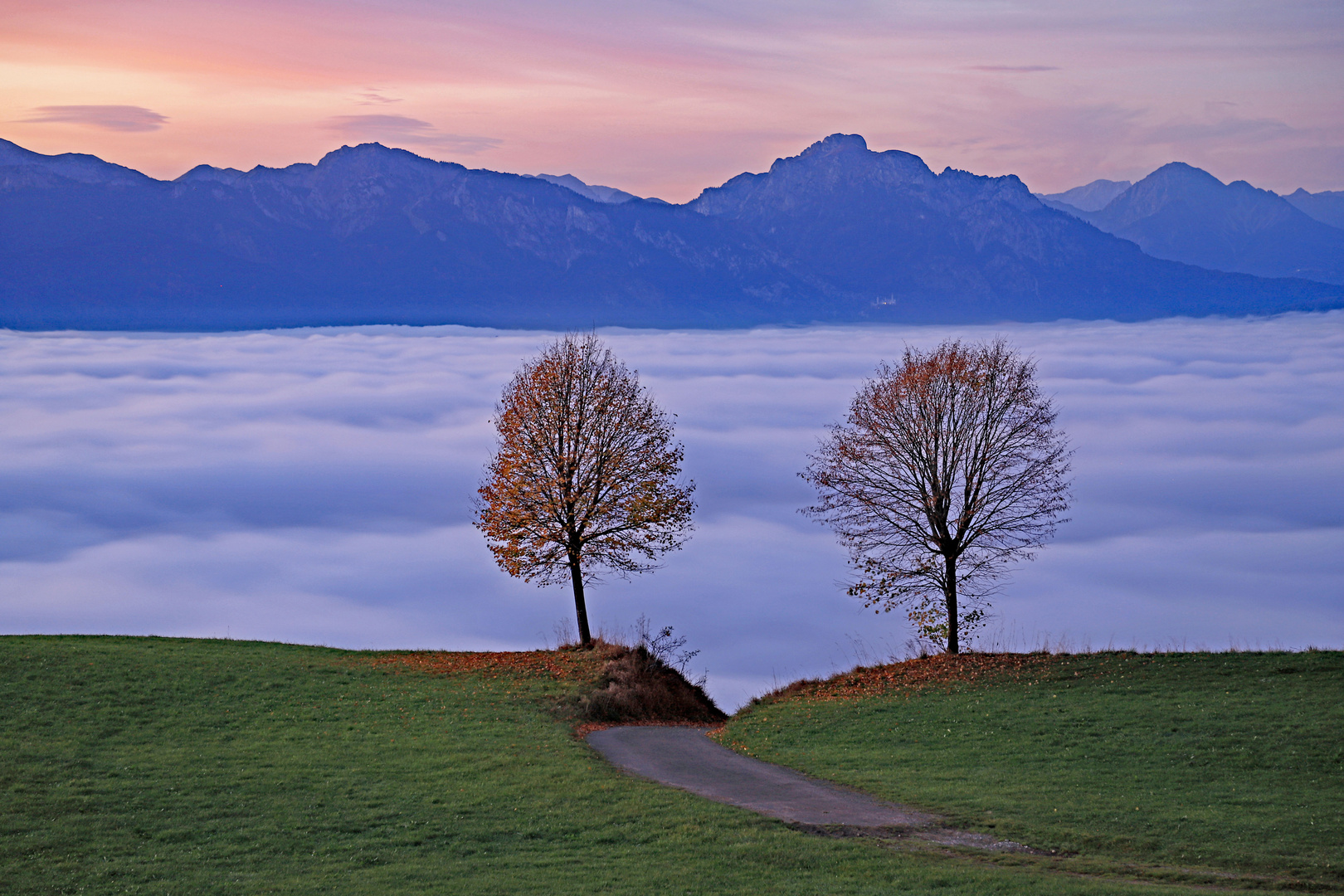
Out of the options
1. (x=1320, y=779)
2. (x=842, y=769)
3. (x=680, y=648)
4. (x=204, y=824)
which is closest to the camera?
(x=204, y=824)

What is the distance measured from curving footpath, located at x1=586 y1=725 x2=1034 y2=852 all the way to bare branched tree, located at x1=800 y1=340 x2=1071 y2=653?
14.6 metres

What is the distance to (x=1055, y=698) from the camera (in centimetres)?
3331

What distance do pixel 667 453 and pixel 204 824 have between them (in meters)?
27.7

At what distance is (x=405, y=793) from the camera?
76.6 feet

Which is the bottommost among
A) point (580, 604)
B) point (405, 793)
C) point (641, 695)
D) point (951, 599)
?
point (405, 793)

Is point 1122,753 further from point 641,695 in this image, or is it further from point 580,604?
point 580,604

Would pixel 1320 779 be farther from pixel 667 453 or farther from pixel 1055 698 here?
pixel 667 453

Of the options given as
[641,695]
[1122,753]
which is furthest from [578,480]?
[1122,753]

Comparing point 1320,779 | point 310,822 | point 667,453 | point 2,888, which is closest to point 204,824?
point 310,822

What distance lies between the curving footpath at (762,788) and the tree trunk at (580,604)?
38.7 feet

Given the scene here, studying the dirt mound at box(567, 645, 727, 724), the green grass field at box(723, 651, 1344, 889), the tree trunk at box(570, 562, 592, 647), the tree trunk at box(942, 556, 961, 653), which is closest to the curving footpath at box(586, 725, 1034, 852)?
the green grass field at box(723, 651, 1344, 889)

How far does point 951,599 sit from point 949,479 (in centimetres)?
523

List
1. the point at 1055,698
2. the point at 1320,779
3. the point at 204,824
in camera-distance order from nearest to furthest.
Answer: the point at 204,824 < the point at 1320,779 < the point at 1055,698

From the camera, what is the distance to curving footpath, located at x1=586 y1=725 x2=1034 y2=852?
21000 mm
